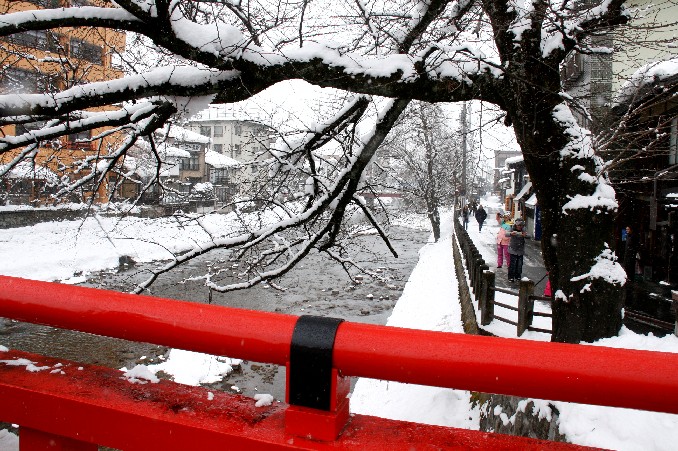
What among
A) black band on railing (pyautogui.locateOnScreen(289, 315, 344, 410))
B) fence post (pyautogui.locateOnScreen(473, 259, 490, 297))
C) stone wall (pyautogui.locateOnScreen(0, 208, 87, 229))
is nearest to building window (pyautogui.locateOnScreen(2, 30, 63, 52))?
black band on railing (pyautogui.locateOnScreen(289, 315, 344, 410))

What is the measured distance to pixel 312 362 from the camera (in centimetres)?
120

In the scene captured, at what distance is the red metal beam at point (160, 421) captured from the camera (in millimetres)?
1243

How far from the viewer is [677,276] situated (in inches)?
456

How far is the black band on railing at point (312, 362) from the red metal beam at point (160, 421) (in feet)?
0.41

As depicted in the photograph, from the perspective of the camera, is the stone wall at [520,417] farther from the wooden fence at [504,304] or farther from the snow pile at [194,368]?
the snow pile at [194,368]

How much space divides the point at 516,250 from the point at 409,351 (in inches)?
473

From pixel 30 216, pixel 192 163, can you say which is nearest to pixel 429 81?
pixel 30 216

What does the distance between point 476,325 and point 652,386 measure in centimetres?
781

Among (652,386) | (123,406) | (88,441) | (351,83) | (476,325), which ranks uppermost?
(351,83)

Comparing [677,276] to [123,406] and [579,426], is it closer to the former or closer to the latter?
[579,426]

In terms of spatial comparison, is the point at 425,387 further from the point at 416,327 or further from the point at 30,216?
the point at 30,216

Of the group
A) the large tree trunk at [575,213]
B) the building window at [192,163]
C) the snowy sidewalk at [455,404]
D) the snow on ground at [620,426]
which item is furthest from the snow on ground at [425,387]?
the building window at [192,163]

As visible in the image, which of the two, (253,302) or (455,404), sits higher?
(253,302)

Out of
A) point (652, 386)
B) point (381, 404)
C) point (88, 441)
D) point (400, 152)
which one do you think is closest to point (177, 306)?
point (88, 441)
